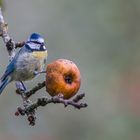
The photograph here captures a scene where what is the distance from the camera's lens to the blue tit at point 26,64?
5336mm

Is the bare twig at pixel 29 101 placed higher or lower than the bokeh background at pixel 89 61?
higher

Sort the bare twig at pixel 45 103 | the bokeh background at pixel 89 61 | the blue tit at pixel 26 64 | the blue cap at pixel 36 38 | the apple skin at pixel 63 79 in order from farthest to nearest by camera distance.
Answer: the bokeh background at pixel 89 61 → the blue tit at pixel 26 64 → the blue cap at pixel 36 38 → the apple skin at pixel 63 79 → the bare twig at pixel 45 103

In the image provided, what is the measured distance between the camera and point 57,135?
14703mm

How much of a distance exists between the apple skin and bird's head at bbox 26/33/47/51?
47cm

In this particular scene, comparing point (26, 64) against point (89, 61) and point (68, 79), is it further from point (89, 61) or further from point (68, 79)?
point (89, 61)

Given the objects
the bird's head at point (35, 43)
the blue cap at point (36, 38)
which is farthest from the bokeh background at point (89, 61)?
the blue cap at point (36, 38)

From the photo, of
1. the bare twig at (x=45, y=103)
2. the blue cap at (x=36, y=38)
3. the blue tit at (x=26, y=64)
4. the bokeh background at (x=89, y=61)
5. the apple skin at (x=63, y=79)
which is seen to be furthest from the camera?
the bokeh background at (x=89, y=61)

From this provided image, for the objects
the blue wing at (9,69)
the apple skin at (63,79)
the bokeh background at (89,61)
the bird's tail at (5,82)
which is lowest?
the bokeh background at (89,61)

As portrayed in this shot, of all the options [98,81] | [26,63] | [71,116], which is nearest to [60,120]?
[71,116]

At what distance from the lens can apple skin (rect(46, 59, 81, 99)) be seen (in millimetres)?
4629

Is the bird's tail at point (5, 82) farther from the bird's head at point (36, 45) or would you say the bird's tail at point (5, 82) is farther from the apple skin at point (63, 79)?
the apple skin at point (63, 79)

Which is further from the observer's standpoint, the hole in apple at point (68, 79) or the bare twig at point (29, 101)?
the hole in apple at point (68, 79)

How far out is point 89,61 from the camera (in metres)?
16.1

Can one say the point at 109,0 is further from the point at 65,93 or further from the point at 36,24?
the point at 65,93
